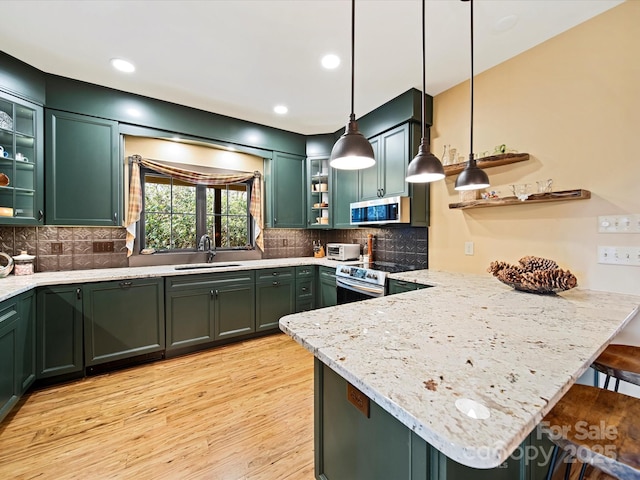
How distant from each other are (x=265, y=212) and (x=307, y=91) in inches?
63.9

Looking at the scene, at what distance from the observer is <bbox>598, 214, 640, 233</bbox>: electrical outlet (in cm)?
169

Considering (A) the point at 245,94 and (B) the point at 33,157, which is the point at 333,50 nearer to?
(A) the point at 245,94

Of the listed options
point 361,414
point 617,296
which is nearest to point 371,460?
point 361,414

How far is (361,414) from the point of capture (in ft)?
3.28

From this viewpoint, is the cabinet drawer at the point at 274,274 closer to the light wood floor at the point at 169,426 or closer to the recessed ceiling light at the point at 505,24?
the light wood floor at the point at 169,426

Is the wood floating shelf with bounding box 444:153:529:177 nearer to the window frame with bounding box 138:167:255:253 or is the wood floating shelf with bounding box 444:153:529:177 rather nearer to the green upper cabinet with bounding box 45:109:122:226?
the window frame with bounding box 138:167:255:253

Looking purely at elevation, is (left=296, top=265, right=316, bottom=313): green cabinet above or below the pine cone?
below

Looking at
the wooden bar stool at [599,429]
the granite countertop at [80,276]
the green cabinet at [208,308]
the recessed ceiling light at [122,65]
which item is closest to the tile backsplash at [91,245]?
the granite countertop at [80,276]

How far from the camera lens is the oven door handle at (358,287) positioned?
2.62m

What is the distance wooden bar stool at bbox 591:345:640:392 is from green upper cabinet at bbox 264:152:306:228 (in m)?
3.20

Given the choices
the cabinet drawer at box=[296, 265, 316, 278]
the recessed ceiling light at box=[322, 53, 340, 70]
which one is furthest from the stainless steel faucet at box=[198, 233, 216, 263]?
the recessed ceiling light at box=[322, 53, 340, 70]

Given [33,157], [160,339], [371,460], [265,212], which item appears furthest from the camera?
[265,212]

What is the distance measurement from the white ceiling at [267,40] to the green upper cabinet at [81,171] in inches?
17.4

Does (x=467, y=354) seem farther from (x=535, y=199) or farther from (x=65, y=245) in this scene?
(x=65, y=245)
